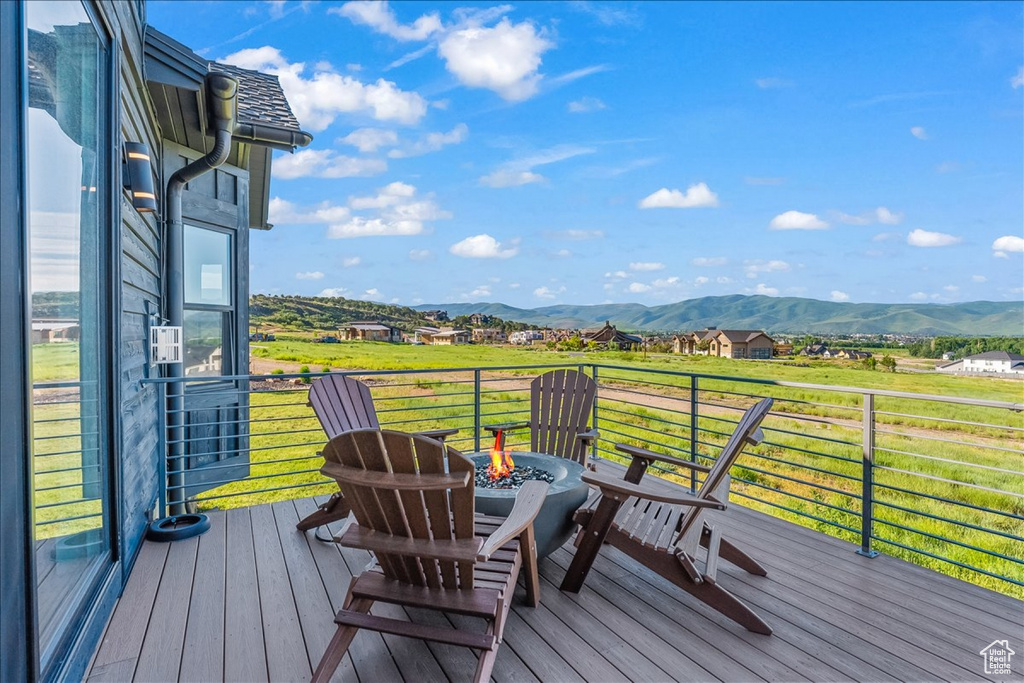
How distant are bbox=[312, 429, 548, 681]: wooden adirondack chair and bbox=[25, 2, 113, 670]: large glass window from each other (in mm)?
803

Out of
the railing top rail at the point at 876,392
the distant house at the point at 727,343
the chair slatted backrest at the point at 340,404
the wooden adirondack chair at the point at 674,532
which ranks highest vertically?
the distant house at the point at 727,343

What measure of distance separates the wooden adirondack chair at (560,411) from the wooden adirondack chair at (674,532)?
103cm

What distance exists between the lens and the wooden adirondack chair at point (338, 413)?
317 centimetres

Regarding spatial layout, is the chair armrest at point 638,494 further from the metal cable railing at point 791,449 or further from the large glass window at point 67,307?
the large glass window at point 67,307

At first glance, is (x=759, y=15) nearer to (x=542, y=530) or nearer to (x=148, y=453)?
(x=542, y=530)

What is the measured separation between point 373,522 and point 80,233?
154 centimetres

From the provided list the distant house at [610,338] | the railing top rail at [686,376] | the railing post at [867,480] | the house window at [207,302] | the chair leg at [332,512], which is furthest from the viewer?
the distant house at [610,338]

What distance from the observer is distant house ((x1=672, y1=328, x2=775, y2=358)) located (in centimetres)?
665

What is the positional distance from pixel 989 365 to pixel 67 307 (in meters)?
6.25

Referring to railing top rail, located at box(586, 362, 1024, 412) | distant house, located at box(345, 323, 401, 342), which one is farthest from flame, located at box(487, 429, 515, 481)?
distant house, located at box(345, 323, 401, 342)

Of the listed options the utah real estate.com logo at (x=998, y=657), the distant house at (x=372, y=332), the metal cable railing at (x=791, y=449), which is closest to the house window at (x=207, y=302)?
the metal cable railing at (x=791, y=449)

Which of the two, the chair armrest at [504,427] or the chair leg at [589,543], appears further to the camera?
the chair armrest at [504,427]

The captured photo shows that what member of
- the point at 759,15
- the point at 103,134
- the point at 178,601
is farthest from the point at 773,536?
the point at 759,15

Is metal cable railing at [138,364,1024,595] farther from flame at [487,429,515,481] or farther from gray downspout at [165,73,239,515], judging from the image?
flame at [487,429,515,481]
